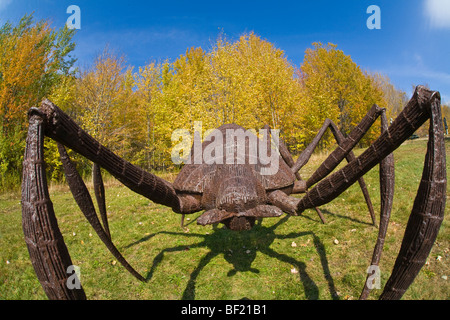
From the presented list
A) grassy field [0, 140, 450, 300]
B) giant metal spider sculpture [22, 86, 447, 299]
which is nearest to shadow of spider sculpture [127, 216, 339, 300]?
grassy field [0, 140, 450, 300]

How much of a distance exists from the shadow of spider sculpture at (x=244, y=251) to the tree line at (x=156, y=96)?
1079cm

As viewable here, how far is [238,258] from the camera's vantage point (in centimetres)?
554

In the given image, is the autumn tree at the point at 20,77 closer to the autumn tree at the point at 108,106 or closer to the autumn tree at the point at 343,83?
the autumn tree at the point at 108,106

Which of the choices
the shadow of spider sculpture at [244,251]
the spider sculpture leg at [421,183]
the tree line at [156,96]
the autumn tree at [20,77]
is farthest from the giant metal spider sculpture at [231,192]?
the autumn tree at [20,77]

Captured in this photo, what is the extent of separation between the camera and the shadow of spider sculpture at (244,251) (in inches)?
179

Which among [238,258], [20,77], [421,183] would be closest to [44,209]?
[421,183]

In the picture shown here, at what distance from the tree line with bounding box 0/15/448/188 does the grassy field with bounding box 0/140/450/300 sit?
10566mm

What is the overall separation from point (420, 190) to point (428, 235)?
0.36 meters

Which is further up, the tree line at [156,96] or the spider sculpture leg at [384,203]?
the tree line at [156,96]

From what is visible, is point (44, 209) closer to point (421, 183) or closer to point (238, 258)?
point (421, 183)

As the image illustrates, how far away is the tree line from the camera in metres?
17.1

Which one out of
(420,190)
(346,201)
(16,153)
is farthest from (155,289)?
(16,153)

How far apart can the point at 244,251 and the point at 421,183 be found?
444 centimetres
